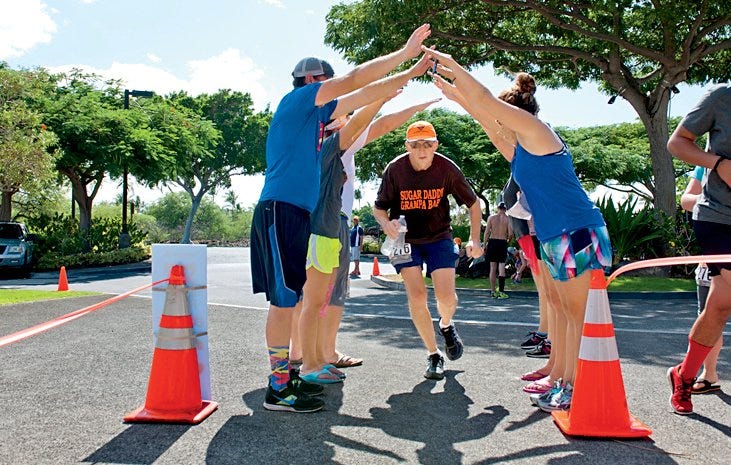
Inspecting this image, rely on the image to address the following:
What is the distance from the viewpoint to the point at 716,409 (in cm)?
383

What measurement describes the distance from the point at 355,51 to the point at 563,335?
43.6 feet

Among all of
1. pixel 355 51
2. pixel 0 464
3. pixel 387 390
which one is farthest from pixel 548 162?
pixel 355 51

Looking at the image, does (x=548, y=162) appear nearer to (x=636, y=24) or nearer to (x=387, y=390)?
(x=387, y=390)

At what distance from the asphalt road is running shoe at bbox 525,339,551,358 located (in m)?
0.09

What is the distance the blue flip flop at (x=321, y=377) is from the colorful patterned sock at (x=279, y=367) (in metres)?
0.74

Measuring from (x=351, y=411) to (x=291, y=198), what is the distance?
4.27ft

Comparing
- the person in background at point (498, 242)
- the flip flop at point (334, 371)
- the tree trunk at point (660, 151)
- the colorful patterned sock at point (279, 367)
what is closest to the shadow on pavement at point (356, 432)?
the colorful patterned sock at point (279, 367)

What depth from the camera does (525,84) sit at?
13.6ft

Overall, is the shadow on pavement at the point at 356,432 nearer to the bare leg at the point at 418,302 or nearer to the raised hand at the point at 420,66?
the bare leg at the point at 418,302

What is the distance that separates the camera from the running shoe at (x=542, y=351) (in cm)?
548

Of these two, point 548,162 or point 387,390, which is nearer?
point 548,162

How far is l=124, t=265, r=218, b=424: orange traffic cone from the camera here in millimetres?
3553

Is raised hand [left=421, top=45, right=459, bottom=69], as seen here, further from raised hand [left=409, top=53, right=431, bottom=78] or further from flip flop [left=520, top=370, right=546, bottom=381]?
flip flop [left=520, top=370, right=546, bottom=381]

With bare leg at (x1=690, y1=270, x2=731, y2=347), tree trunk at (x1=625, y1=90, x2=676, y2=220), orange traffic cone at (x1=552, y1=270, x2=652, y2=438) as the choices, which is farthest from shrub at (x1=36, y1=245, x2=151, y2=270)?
bare leg at (x1=690, y1=270, x2=731, y2=347)
